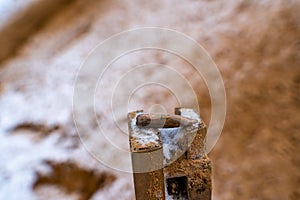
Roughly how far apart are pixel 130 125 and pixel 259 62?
48 centimetres

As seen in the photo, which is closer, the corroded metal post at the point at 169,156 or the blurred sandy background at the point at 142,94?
the corroded metal post at the point at 169,156

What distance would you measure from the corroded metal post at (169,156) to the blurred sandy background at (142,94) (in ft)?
0.81

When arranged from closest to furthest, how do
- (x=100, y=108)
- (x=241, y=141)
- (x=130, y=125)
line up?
(x=130, y=125)
(x=241, y=141)
(x=100, y=108)

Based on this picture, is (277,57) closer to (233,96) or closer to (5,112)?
(233,96)

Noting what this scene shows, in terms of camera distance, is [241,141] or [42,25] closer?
[241,141]

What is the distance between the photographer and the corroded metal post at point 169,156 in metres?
0.43

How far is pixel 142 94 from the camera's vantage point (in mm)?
866

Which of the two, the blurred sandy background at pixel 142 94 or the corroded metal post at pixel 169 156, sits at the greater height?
the blurred sandy background at pixel 142 94

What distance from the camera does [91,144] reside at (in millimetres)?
816

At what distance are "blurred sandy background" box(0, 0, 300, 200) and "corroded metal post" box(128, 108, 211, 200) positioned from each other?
25 cm

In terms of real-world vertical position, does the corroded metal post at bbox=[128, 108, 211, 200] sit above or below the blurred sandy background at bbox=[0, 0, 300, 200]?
below

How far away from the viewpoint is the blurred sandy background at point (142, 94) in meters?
0.71

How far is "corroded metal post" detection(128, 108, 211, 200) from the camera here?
1.42 feet

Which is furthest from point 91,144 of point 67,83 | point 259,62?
point 259,62
